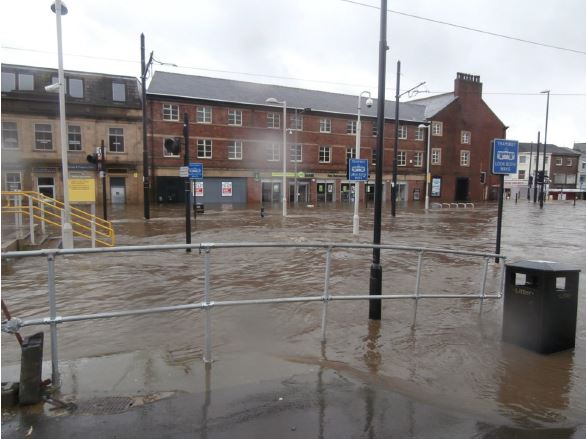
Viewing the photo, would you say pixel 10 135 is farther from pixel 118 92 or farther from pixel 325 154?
pixel 325 154

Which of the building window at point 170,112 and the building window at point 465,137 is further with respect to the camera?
the building window at point 465,137

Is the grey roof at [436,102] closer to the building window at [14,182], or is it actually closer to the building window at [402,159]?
the building window at [402,159]

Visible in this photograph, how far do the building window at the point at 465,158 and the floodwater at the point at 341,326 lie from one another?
4843 centimetres

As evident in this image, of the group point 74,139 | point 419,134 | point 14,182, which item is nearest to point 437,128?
point 419,134

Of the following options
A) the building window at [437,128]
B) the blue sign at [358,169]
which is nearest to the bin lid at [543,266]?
the blue sign at [358,169]

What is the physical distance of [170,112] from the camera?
41.6 metres

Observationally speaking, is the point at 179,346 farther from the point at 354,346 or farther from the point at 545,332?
the point at 545,332

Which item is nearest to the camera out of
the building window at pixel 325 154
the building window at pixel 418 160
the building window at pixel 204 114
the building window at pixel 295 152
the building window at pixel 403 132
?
the building window at pixel 204 114

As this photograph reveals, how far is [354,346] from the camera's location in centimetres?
546

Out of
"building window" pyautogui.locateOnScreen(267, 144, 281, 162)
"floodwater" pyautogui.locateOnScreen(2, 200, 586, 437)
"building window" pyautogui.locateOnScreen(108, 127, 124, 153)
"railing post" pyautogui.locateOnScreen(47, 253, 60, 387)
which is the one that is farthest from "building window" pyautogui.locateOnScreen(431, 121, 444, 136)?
"railing post" pyautogui.locateOnScreen(47, 253, 60, 387)

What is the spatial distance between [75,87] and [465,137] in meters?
45.1

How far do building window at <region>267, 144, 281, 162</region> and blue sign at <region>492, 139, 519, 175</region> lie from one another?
37556 millimetres

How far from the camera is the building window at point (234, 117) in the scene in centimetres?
4475

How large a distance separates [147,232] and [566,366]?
16.2 meters
